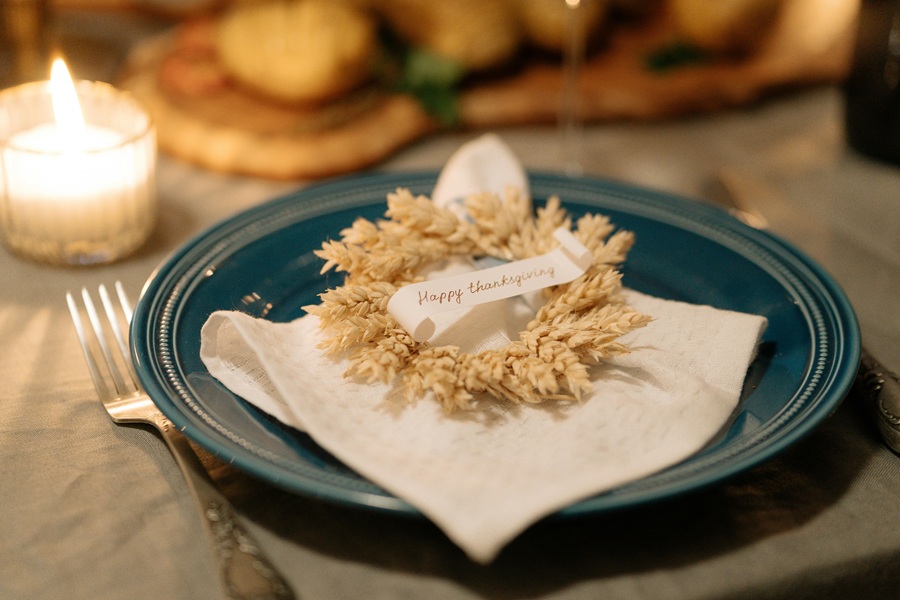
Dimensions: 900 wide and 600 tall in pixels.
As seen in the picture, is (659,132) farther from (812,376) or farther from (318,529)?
(318,529)

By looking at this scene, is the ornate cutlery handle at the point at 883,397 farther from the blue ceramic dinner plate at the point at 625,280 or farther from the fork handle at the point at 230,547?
the fork handle at the point at 230,547

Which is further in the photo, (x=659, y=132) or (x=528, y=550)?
(x=659, y=132)

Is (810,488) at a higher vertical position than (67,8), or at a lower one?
lower

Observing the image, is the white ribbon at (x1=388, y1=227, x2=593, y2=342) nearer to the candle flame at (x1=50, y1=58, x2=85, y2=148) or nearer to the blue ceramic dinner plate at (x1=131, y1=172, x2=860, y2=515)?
the blue ceramic dinner plate at (x1=131, y1=172, x2=860, y2=515)

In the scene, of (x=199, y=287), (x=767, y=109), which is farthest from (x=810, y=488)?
(x=767, y=109)

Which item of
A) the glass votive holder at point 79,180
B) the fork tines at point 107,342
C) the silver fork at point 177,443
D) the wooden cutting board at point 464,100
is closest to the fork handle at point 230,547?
the silver fork at point 177,443

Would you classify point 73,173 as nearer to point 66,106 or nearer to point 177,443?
point 66,106
